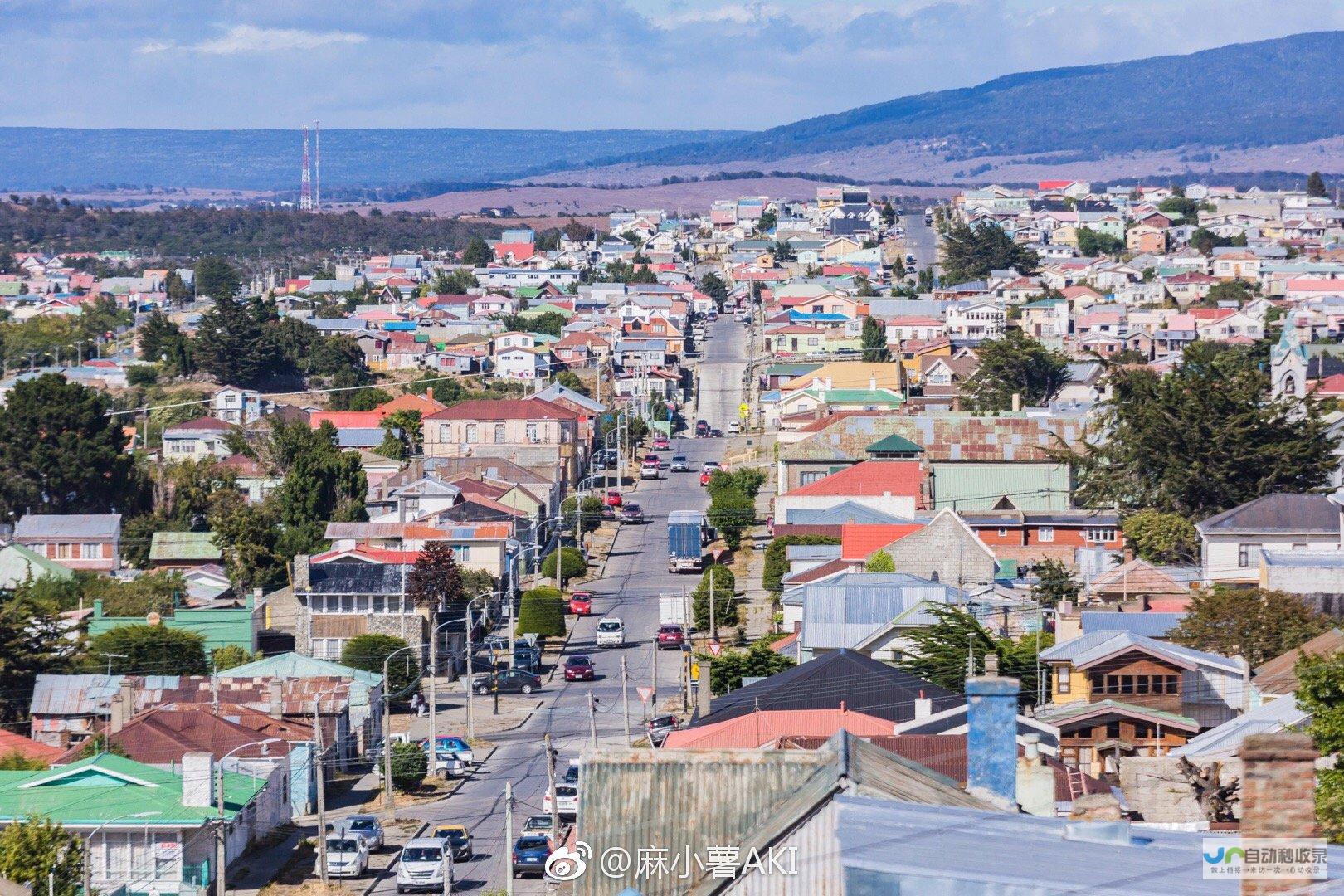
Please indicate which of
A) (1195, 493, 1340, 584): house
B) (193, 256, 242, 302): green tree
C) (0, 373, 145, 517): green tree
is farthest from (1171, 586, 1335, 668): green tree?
(193, 256, 242, 302): green tree

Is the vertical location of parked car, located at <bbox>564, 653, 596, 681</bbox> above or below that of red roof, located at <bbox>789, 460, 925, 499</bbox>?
below

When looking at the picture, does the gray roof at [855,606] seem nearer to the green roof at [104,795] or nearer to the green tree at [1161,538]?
the green roof at [104,795]

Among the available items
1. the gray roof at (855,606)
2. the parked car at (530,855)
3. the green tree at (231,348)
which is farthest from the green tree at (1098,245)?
the parked car at (530,855)

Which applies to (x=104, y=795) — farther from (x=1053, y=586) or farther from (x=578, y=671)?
(x=1053, y=586)

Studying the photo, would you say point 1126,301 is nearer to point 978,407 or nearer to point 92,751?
point 978,407

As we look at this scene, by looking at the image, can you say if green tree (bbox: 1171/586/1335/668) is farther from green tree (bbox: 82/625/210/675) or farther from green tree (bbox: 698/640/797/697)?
green tree (bbox: 82/625/210/675)

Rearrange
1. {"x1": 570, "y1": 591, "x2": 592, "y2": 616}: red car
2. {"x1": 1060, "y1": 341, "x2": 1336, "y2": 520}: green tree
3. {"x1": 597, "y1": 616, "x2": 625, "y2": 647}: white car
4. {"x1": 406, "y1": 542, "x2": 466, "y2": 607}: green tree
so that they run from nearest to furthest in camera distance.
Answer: {"x1": 406, "y1": 542, "x2": 466, "y2": 607}: green tree → {"x1": 597, "y1": 616, "x2": 625, "y2": 647}: white car → {"x1": 570, "y1": 591, "x2": 592, "y2": 616}: red car → {"x1": 1060, "y1": 341, "x2": 1336, "y2": 520}: green tree
